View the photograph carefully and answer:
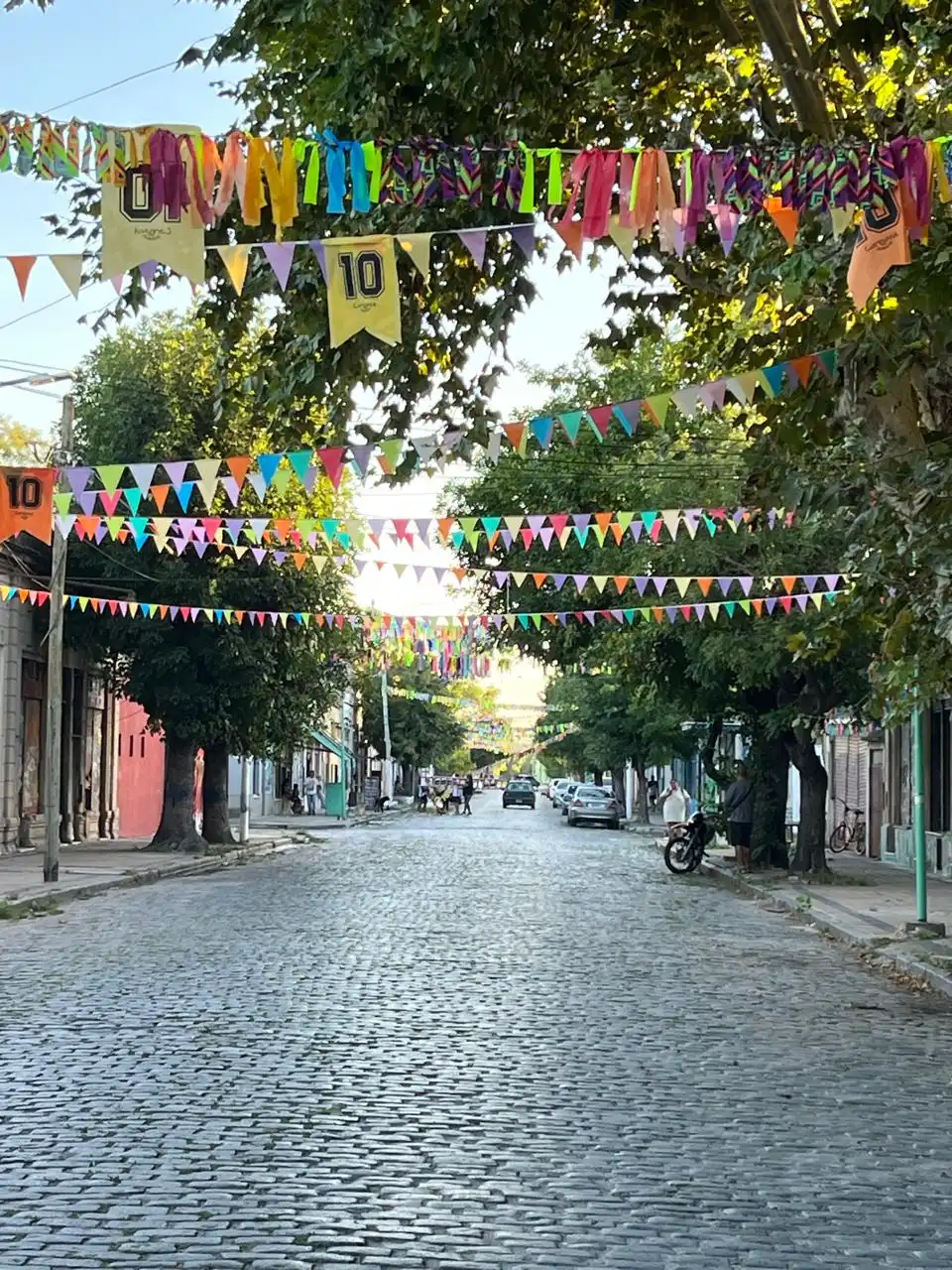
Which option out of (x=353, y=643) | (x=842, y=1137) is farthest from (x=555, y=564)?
(x=842, y=1137)

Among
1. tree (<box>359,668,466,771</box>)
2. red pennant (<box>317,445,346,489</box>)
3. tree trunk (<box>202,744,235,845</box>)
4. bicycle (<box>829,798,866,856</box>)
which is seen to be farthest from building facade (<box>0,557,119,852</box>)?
tree (<box>359,668,466,771</box>)

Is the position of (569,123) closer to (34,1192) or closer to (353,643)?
(34,1192)

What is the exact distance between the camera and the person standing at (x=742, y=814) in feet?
89.1

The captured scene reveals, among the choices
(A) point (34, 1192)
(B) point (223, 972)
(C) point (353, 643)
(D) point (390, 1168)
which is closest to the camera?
(A) point (34, 1192)

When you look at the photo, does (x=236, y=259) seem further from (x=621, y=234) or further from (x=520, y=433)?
(x=520, y=433)

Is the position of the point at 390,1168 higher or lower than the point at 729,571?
lower

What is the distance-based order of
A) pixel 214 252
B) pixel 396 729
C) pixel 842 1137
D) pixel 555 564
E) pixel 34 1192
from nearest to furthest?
pixel 34 1192 < pixel 842 1137 < pixel 214 252 < pixel 555 564 < pixel 396 729

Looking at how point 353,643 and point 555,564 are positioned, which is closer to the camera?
point 555,564

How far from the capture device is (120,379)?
30.3 metres

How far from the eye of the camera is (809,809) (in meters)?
→ 26.6

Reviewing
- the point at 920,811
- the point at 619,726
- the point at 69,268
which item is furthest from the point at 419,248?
the point at 619,726

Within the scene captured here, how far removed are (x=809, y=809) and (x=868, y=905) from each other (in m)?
5.97

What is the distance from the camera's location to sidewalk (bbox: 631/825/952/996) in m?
14.5

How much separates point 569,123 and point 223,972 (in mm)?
7071
